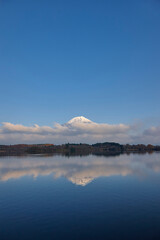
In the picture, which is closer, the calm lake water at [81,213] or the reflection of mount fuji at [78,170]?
the calm lake water at [81,213]

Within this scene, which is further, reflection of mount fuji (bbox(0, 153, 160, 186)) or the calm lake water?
reflection of mount fuji (bbox(0, 153, 160, 186))

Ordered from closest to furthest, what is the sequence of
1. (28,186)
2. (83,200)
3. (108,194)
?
(83,200) < (108,194) < (28,186)

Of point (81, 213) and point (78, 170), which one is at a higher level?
point (81, 213)

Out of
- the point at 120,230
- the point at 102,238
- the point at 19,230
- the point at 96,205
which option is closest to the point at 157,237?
the point at 120,230

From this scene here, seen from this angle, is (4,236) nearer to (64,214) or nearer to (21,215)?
(21,215)

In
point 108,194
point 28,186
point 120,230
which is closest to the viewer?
point 120,230

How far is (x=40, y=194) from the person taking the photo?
33.7 meters

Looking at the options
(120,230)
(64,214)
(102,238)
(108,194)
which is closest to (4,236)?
(64,214)

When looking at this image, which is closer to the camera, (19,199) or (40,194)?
(19,199)

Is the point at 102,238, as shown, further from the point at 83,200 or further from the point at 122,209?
the point at 83,200

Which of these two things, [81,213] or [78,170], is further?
[78,170]

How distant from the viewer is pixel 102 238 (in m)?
17.6

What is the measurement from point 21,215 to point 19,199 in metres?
7.61

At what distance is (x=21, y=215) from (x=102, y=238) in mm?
11816
